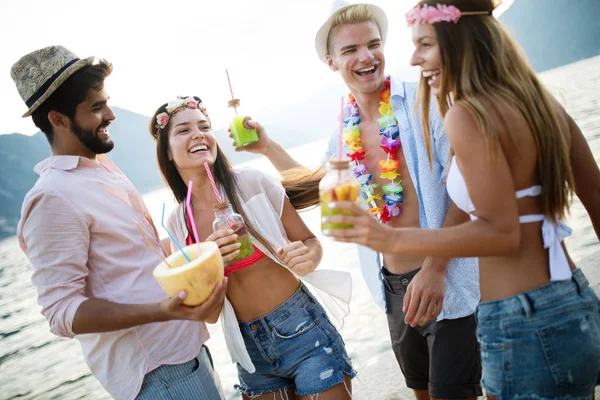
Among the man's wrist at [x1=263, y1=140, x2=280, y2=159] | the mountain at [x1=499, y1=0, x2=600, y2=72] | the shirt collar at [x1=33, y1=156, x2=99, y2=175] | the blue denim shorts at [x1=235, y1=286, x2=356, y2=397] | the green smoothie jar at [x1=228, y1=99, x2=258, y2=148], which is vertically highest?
the shirt collar at [x1=33, y1=156, x2=99, y2=175]

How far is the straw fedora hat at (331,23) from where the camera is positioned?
278 centimetres

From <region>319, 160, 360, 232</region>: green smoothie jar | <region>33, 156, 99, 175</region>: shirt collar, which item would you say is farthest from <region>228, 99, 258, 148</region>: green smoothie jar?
<region>319, 160, 360, 232</region>: green smoothie jar

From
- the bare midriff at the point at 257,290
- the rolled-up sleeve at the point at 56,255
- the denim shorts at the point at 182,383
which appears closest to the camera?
the rolled-up sleeve at the point at 56,255

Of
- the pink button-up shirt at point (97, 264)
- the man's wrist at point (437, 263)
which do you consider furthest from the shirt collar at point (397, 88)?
the pink button-up shirt at point (97, 264)

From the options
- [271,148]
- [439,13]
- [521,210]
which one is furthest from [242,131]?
[521,210]

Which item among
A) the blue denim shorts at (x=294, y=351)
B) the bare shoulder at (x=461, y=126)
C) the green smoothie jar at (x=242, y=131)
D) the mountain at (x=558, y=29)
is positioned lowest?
the mountain at (x=558, y=29)

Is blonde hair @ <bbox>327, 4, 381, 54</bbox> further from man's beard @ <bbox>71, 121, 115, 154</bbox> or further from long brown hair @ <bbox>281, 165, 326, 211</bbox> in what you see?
man's beard @ <bbox>71, 121, 115, 154</bbox>

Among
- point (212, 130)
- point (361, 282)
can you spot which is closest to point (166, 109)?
point (212, 130)

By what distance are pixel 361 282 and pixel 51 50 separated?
5.71 meters

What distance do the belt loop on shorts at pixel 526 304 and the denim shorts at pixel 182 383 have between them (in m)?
1.62

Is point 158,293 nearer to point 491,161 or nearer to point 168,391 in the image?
point 168,391

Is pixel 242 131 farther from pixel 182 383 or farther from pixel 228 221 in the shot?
pixel 182 383

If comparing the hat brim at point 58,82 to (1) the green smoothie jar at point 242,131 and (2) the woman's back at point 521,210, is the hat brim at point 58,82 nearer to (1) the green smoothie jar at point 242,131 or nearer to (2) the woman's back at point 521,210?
→ (1) the green smoothie jar at point 242,131

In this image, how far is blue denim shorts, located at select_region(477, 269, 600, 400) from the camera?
1417mm
